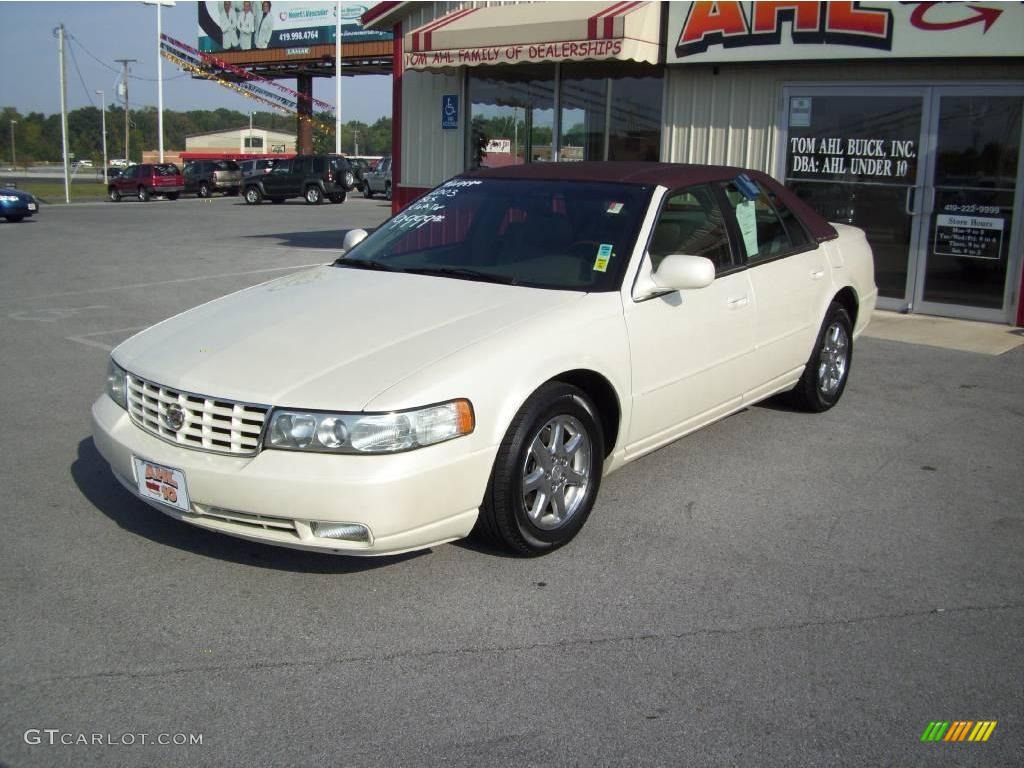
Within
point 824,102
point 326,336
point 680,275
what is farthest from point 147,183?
point 680,275

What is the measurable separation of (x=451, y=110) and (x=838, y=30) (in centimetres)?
533

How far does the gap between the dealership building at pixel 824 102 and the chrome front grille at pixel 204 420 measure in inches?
318

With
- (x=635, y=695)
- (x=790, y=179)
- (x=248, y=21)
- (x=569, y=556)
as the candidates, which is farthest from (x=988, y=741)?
(x=248, y=21)

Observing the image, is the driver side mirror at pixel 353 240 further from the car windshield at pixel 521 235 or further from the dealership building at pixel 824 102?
the dealership building at pixel 824 102

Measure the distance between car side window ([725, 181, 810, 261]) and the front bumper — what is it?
250 cm

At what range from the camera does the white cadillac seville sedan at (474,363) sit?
3734mm

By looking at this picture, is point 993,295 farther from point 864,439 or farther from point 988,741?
point 988,741

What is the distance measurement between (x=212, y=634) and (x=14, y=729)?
2.42ft

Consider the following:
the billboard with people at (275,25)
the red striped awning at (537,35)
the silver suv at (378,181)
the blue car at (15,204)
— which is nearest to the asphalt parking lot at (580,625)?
the red striped awning at (537,35)

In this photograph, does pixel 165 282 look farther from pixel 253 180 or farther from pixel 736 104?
pixel 253 180

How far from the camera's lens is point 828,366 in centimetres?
670

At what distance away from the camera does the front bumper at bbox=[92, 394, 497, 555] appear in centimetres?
366

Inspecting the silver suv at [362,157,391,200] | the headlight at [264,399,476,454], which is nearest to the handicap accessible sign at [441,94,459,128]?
the headlight at [264,399,476,454]

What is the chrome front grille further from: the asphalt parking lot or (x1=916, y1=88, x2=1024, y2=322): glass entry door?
(x1=916, y1=88, x2=1024, y2=322): glass entry door
